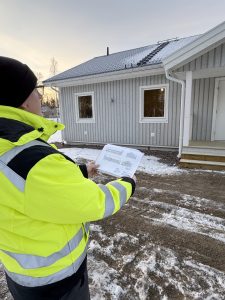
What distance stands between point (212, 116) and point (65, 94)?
6443 millimetres

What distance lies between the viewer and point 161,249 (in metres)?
2.44

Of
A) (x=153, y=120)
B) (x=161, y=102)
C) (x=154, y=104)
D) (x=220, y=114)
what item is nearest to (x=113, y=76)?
(x=154, y=104)

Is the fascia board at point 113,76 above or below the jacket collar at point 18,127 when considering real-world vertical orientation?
above

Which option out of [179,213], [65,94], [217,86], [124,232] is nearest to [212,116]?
[217,86]

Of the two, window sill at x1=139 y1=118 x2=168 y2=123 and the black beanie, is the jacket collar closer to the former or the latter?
the black beanie

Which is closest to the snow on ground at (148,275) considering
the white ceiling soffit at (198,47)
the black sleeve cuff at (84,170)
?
the black sleeve cuff at (84,170)

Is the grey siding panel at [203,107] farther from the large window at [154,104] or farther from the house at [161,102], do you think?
the large window at [154,104]

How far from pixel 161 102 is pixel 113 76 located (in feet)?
6.66

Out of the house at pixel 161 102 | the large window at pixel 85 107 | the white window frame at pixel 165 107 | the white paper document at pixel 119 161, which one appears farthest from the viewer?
the large window at pixel 85 107

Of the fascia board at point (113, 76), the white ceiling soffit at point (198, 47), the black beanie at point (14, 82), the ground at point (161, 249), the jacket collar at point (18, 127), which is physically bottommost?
the ground at point (161, 249)

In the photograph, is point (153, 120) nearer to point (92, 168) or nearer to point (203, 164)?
point (203, 164)

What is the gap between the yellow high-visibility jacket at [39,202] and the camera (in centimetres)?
69

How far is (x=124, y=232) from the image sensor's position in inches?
111

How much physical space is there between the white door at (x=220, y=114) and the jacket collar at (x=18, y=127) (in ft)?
23.3
